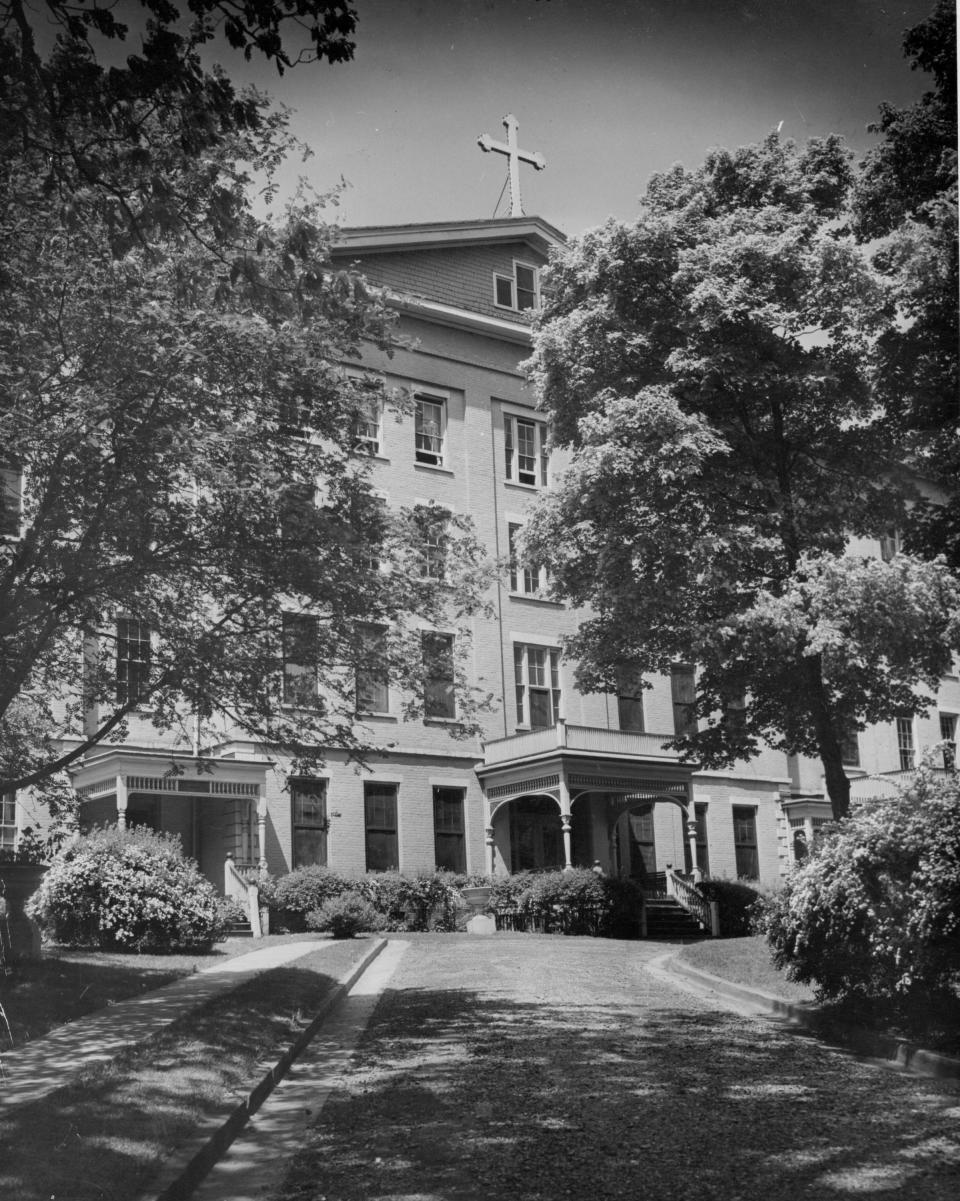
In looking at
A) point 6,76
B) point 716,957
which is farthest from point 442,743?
point 6,76

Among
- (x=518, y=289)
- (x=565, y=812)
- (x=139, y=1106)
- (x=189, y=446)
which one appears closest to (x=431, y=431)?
(x=518, y=289)

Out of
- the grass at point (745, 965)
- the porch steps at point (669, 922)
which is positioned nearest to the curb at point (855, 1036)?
the grass at point (745, 965)

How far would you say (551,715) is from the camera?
113ft

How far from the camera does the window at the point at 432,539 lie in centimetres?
1359

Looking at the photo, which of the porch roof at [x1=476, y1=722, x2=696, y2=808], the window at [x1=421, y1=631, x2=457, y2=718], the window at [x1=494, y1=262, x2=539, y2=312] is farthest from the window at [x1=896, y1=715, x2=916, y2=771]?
the window at [x1=421, y1=631, x2=457, y2=718]

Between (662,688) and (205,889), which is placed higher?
(662,688)

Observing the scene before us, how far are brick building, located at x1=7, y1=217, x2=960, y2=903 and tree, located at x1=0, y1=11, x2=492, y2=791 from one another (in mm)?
13039

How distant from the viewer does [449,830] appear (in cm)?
3219

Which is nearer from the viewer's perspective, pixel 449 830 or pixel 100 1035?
pixel 100 1035

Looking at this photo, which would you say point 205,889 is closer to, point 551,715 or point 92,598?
point 92,598

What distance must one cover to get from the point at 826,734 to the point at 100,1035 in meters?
12.2

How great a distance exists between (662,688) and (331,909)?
1497 centimetres

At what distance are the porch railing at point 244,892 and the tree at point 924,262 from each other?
587 inches

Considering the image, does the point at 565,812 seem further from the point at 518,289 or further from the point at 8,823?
the point at 8,823
